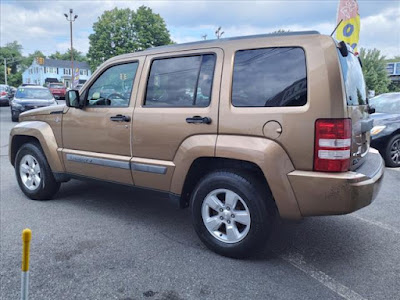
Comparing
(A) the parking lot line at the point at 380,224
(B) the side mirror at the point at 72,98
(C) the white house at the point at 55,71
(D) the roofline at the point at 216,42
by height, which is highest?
(C) the white house at the point at 55,71

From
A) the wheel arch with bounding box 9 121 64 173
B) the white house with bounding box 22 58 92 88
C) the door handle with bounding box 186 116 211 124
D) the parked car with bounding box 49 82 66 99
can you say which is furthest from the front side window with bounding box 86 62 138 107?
the white house with bounding box 22 58 92 88

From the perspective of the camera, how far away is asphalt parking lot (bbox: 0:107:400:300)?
8.80 ft

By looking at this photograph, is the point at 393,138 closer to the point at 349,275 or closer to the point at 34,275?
the point at 349,275

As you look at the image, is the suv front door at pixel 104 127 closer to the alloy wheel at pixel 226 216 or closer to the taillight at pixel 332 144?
the alloy wheel at pixel 226 216

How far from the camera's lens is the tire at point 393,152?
23.4ft

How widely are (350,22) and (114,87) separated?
7.48m

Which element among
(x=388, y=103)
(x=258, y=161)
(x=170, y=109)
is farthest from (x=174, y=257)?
(x=388, y=103)

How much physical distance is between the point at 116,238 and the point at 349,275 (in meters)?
2.20

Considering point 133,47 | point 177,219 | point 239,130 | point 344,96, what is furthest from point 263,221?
point 133,47

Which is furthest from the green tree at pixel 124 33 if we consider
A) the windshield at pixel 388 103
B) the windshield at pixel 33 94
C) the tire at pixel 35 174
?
the tire at pixel 35 174

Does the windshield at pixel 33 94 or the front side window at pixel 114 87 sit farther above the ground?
the front side window at pixel 114 87

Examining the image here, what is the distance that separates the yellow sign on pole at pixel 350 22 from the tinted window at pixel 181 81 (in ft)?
23.1

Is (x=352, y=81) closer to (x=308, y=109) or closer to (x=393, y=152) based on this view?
(x=308, y=109)

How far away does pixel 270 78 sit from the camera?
9.78 feet
